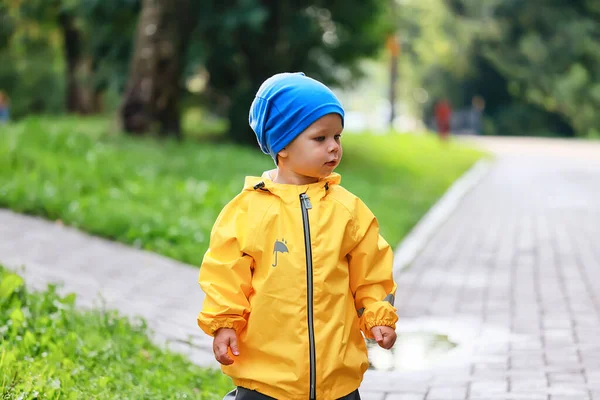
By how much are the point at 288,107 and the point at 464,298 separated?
4.63 m

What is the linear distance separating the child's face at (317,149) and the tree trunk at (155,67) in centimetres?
1232

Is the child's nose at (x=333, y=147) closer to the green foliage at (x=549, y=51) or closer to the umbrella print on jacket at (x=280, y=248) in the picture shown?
the umbrella print on jacket at (x=280, y=248)

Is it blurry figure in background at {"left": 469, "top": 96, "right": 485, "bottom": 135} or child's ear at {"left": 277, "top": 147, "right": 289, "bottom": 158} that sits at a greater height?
child's ear at {"left": 277, "top": 147, "right": 289, "bottom": 158}

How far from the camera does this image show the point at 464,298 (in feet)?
23.9

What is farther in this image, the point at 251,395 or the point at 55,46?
the point at 55,46

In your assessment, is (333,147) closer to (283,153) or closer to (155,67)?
(283,153)

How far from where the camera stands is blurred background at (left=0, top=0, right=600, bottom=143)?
15750 mm

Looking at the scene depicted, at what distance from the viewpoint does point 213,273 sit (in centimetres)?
303

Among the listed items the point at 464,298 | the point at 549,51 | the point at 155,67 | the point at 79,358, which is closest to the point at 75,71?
the point at 155,67

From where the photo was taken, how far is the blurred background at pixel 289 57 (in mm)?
15750

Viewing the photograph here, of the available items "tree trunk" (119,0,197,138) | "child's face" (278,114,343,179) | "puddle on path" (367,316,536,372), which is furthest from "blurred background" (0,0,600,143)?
"child's face" (278,114,343,179)

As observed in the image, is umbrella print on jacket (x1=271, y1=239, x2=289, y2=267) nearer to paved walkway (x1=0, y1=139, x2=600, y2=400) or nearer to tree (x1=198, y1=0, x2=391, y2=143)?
paved walkway (x1=0, y1=139, x2=600, y2=400)

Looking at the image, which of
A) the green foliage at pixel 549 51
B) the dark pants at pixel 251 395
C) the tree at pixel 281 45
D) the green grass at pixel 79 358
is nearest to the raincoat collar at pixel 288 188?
the dark pants at pixel 251 395

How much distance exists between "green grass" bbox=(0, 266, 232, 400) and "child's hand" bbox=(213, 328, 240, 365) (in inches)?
46.9
